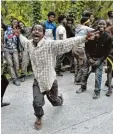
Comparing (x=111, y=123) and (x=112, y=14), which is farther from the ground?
(x=112, y=14)

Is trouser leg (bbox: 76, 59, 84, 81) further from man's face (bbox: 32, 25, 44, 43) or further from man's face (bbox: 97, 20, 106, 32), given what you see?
man's face (bbox: 32, 25, 44, 43)

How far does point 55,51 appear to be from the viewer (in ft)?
19.3

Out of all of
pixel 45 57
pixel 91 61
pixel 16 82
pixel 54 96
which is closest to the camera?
pixel 45 57

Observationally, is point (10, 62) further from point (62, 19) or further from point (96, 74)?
point (96, 74)

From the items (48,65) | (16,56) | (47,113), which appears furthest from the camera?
(16,56)

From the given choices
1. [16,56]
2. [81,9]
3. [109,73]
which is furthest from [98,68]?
[81,9]

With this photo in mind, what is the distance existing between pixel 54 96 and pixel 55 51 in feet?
3.23

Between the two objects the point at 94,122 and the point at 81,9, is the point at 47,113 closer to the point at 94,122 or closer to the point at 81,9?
the point at 94,122

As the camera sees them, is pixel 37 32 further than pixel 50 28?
No

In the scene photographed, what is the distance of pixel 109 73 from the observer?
809cm

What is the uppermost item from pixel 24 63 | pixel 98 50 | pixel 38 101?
pixel 98 50

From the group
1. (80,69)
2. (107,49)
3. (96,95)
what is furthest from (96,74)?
(80,69)

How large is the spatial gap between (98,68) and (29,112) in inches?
67.4

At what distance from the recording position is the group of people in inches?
231
